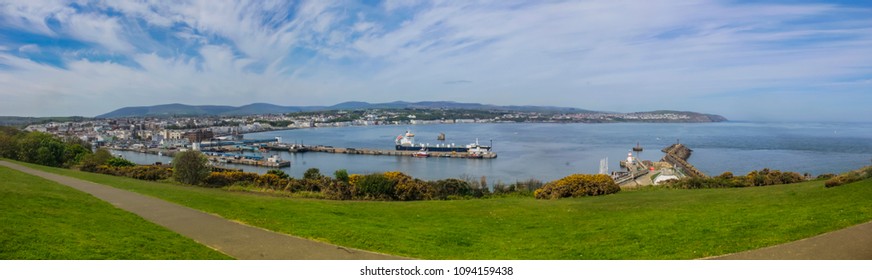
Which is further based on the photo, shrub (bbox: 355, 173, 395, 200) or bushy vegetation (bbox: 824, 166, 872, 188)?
shrub (bbox: 355, 173, 395, 200)

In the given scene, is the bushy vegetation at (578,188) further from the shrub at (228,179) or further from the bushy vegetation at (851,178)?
the shrub at (228,179)

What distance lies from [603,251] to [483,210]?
13.4 ft

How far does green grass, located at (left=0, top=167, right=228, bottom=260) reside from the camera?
17.2ft

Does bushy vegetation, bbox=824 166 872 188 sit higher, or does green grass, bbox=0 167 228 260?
bushy vegetation, bbox=824 166 872 188

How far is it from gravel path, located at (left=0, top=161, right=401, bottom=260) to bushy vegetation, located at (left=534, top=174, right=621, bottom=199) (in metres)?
7.23

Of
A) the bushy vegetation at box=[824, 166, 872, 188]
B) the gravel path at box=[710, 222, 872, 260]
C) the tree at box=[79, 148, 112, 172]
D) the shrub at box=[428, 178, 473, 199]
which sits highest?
the bushy vegetation at box=[824, 166, 872, 188]

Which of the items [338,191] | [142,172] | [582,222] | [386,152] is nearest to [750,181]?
[582,222]

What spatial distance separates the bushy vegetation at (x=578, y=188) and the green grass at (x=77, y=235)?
8616mm

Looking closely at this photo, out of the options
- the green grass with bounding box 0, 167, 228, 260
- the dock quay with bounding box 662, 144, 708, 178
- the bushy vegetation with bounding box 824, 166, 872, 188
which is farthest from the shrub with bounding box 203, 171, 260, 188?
the dock quay with bounding box 662, 144, 708, 178

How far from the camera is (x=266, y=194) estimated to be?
45.4 feet

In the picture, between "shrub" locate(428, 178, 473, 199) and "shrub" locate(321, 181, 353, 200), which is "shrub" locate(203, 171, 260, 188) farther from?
"shrub" locate(428, 178, 473, 199)

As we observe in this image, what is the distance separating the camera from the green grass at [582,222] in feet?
20.3

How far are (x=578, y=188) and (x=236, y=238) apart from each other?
27.8 feet

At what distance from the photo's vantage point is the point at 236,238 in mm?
6910
